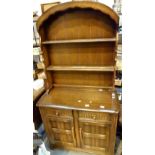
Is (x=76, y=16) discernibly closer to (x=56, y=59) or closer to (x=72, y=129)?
(x=56, y=59)

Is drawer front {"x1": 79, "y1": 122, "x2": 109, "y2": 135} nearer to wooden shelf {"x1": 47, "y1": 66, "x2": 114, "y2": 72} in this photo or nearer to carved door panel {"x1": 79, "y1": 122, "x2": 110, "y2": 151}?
carved door panel {"x1": 79, "y1": 122, "x2": 110, "y2": 151}

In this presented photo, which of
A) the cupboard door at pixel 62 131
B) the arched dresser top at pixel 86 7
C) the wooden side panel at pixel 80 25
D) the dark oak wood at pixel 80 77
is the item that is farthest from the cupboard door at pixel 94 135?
the arched dresser top at pixel 86 7

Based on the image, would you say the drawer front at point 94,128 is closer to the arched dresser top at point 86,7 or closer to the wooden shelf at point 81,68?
the wooden shelf at point 81,68

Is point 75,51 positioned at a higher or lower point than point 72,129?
higher

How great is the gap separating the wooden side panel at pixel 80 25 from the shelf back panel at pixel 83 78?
1.43 feet

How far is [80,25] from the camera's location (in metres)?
1.51

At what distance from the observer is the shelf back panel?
65.7 inches

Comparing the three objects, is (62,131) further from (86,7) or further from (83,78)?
(86,7)

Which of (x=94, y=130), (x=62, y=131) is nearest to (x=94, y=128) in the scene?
(x=94, y=130)

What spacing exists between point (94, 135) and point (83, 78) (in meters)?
0.68
